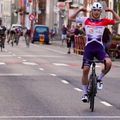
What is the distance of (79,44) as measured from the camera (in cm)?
3931

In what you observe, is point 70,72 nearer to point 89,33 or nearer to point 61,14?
point 89,33

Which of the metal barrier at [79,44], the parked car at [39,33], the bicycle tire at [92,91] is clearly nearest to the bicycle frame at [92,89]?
the bicycle tire at [92,91]

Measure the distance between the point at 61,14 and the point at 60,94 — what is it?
65.5 meters

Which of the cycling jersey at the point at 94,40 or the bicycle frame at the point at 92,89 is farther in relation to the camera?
the cycling jersey at the point at 94,40

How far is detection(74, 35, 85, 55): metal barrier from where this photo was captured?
38594 mm

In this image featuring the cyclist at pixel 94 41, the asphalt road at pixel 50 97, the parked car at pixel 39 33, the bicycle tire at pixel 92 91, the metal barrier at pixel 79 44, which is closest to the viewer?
the asphalt road at pixel 50 97

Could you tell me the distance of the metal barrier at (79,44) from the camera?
38.6 m

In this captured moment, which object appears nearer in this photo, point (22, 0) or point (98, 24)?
point (98, 24)

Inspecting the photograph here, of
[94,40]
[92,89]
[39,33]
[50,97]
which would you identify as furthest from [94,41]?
[39,33]

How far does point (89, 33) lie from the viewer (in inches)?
505

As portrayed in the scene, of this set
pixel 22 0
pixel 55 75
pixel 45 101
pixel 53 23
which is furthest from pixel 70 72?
pixel 22 0

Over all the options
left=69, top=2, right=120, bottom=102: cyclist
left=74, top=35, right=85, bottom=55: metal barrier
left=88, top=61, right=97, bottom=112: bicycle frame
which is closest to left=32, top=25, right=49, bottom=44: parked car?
left=74, top=35, right=85, bottom=55: metal barrier

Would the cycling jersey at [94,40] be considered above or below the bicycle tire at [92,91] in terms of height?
above

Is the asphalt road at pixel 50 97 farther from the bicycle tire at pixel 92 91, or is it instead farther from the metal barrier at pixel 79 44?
the metal barrier at pixel 79 44
